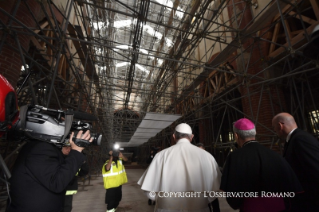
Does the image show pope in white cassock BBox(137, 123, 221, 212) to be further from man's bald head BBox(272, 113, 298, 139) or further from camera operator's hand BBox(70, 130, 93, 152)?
man's bald head BBox(272, 113, 298, 139)

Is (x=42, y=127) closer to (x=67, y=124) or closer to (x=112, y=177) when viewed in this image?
(x=67, y=124)

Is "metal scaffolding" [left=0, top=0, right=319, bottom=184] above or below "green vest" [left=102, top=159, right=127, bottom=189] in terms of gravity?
above

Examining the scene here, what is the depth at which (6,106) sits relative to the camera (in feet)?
3.80

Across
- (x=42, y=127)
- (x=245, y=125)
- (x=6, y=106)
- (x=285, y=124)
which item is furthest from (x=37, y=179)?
(x=285, y=124)

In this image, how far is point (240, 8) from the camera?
7586 mm

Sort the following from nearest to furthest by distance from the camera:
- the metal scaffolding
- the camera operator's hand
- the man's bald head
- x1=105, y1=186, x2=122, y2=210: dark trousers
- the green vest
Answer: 1. the camera operator's hand
2. the man's bald head
3. the metal scaffolding
4. x1=105, y1=186, x2=122, y2=210: dark trousers
5. the green vest

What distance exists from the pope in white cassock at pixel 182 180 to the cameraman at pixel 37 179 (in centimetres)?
88

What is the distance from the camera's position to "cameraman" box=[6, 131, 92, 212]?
4.49 ft

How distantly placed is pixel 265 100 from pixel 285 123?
4.22m

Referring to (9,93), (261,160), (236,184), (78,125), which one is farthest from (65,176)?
(261,160)

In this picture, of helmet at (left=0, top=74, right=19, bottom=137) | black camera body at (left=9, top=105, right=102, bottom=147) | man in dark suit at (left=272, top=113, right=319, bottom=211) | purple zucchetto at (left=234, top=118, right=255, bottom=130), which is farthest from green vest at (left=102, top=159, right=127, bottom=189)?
man in dark suit at (left=272, top=113, right=319, bottom=211)

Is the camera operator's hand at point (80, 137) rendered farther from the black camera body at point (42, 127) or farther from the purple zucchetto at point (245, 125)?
the purple zucchetto at point (245, 125)

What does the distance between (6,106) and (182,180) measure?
1.79 m

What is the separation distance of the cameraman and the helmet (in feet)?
1.26
